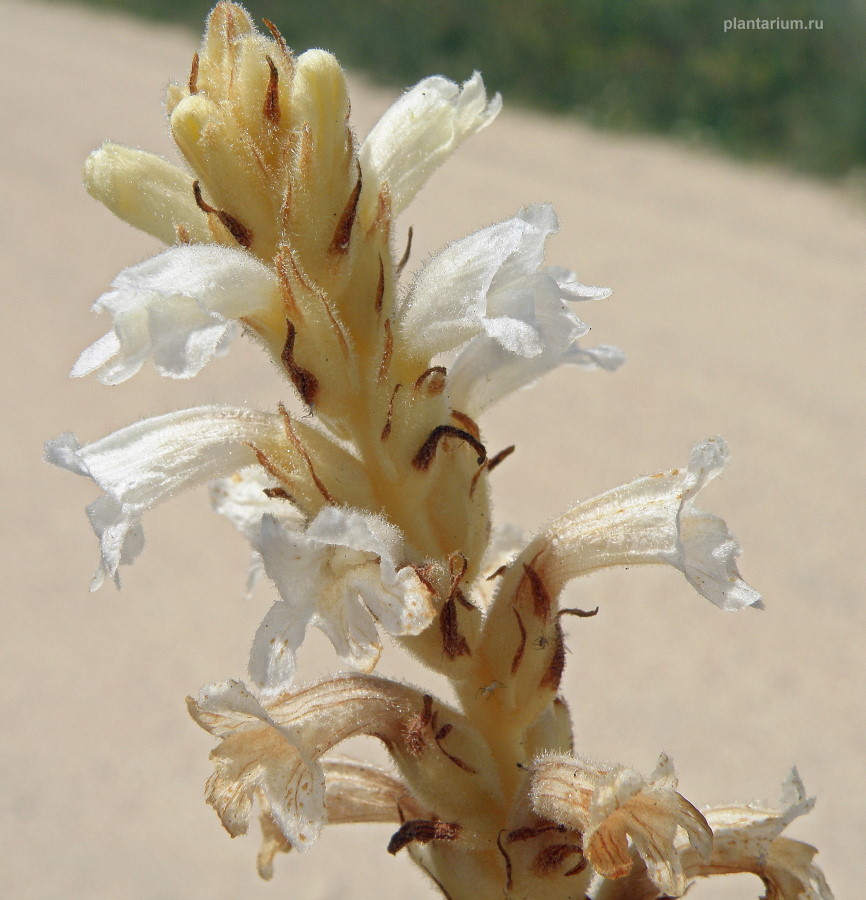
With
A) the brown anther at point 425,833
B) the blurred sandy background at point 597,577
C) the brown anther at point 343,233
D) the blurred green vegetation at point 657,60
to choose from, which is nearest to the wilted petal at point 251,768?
the brown anther at point 425,833

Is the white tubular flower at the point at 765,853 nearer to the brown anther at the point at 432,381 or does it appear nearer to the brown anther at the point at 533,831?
the brown anther at the point at 533,831

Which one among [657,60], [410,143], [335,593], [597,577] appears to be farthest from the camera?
[657,60]

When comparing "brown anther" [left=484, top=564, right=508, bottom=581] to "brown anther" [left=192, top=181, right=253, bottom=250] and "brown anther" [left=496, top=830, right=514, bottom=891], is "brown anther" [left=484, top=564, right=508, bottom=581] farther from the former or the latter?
"brown anther" [left=192, top=181, right=253, bottom=250]

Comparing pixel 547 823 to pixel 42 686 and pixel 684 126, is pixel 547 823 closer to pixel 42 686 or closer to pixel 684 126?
pixel 42 686

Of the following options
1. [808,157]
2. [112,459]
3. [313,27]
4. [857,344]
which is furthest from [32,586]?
[313,27]

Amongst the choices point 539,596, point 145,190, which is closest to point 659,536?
point 539,596

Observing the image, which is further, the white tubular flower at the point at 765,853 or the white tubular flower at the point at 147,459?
the white tubular flower at the point at 765,853

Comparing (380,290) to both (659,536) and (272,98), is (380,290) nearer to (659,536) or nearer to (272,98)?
(272,98)
